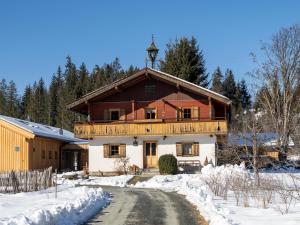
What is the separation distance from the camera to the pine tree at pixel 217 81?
87725 mm

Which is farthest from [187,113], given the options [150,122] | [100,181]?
[100,181]

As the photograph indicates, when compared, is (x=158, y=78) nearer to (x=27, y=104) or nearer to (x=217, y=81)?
(x=217, y=81)

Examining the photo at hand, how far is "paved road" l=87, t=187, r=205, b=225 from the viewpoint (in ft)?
48.8

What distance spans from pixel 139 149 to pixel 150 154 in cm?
93

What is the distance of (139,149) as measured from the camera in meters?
39.7

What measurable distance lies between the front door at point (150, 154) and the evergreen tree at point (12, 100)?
64.6 m

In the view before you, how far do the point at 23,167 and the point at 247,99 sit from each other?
61485 millimetres

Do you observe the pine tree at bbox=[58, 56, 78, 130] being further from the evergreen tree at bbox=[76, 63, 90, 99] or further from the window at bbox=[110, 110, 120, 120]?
the window at bbox=[110, 110, 120, 120]

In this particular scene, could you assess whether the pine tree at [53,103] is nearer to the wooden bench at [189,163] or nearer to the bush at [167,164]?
the wooden bench at [189,163]

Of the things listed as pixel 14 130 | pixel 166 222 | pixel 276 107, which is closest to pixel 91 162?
pixel 14 130

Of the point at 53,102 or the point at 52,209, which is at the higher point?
the point at 53,102

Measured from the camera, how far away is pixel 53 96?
10094cm

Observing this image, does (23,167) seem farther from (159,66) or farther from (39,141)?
(159,66)

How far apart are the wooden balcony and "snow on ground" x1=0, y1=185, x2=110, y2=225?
16.2m
